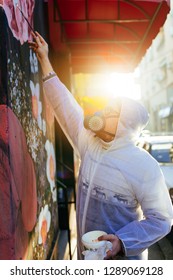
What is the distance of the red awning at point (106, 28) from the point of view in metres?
3.14

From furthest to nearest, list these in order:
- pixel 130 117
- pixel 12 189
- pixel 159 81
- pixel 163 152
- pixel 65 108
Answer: pixel 159 81, pixel 163 152, pixel 65 108, pixel 130 117, pixel 12 189

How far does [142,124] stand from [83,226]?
71cm

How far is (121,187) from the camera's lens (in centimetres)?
194

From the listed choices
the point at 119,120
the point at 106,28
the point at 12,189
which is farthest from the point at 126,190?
the point at 106,28

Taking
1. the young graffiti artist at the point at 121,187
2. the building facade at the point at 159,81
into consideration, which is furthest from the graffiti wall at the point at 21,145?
the building facade at the point at 159,81

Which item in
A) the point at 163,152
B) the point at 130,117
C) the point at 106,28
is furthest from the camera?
the point at 163,152

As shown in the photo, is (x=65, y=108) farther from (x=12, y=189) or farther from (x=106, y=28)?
(x=106, y=28)

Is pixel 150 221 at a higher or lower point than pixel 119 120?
lower

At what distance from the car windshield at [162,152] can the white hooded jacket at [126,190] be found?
4.68 metres

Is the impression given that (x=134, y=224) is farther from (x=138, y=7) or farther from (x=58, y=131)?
(x=58, y=131)

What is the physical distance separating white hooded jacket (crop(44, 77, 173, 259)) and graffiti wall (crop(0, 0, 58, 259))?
1.20ft

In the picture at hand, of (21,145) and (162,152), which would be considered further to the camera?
(162,152)

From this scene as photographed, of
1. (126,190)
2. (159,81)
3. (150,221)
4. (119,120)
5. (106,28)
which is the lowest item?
(150,221)

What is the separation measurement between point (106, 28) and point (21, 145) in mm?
2459
